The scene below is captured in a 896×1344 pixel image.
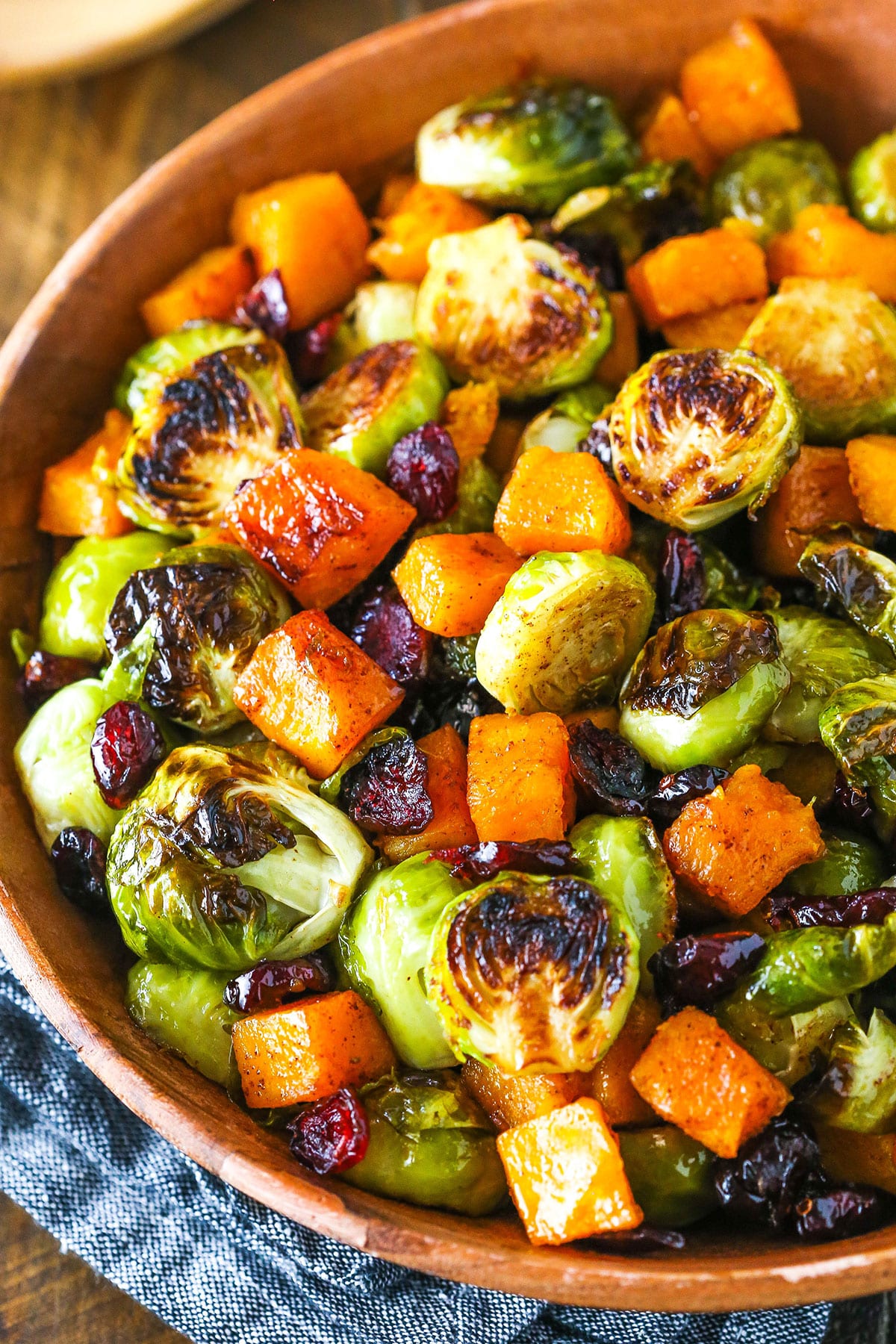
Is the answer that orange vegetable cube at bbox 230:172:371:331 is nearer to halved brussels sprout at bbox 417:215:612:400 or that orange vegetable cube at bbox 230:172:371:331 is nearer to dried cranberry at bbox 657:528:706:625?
halved brussels sprout at bbox 417:215:612:400

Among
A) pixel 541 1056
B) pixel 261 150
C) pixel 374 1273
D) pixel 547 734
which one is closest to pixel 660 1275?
pixel 541 1056

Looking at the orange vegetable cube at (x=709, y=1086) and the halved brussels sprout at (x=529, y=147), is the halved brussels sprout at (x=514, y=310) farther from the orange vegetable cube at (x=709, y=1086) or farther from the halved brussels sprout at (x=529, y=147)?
the orange vegetable cube at (x=709, y=1086)

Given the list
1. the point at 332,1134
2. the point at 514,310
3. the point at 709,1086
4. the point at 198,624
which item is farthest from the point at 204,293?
the point at 709,1086

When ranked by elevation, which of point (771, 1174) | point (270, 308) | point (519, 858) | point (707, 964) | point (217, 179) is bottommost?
point (771, 1174)

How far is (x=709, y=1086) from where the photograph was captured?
2359mm

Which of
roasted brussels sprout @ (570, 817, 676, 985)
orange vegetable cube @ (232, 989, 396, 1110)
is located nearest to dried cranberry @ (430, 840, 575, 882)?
roasted brussels sprout @ (570, 817, 676, 985)

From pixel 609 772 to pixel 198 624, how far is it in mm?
1025

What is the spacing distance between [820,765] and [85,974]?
179 cm

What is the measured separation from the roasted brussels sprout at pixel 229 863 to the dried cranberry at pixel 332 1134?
35 cm

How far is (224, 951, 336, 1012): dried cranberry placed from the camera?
Result: 8.55 feet

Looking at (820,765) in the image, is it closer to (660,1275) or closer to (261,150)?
(660,1275)

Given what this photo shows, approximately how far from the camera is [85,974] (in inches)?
110

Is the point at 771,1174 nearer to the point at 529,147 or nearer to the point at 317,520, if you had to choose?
the point at 317,520

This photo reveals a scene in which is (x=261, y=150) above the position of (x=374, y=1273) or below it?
above
